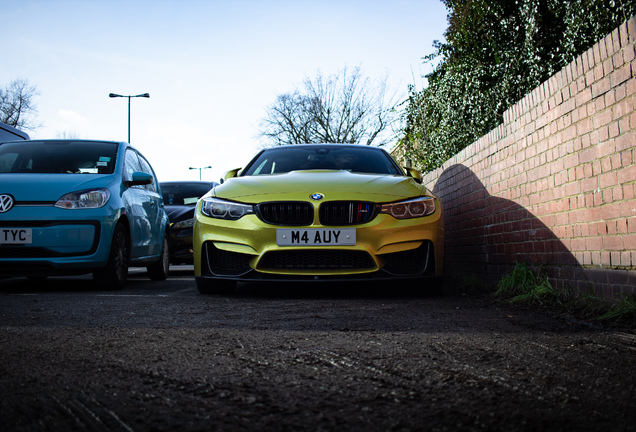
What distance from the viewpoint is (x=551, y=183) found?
17.0 ft

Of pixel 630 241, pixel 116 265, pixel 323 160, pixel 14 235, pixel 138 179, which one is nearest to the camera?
pixel 630 241

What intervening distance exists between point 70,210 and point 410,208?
3091 millimetres

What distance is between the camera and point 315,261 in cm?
542

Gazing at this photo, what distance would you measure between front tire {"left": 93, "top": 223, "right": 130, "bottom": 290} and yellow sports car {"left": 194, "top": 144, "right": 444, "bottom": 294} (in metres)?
1.11

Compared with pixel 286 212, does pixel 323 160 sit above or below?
above

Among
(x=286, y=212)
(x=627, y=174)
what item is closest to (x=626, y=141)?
(x=627, y=174)

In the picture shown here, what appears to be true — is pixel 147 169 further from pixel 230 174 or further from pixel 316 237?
pixel 316 237

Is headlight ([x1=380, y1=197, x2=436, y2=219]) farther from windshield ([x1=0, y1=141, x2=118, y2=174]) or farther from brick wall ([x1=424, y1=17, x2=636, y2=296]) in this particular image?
windshield ([x1=0, y1=141, x2=118, y2=174])

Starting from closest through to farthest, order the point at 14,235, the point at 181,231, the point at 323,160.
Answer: the point at 14,235 < the point at 323,160 < the point at 181,231

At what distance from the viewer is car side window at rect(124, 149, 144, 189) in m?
7.07

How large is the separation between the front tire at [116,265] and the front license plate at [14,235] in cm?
75

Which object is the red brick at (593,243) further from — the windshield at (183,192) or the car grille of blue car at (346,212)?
the windshield at (183,192)

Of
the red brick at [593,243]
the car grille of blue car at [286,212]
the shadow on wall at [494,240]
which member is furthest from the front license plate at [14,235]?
the red brick at [593,243]

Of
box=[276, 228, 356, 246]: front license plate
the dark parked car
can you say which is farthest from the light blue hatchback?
the dark parked car
